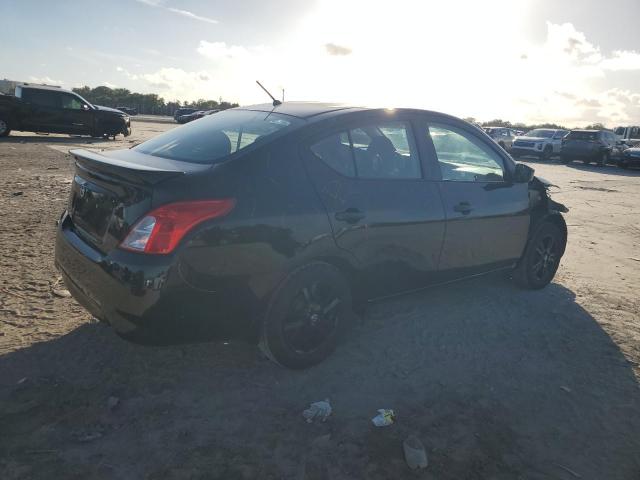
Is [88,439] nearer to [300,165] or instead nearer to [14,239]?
[300,165]

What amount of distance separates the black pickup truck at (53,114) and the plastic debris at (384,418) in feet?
62.6

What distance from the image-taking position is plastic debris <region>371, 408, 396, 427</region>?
2.69 metres

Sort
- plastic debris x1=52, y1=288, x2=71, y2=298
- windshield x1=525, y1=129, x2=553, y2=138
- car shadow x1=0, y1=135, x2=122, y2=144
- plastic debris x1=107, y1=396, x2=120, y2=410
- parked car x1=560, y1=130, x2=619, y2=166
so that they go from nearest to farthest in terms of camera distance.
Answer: plastic debris x1=107, y1=396, x2=120, y2=410
plastic debris x1=52, y1=288, x2=71, y2=298
car shadow x1=0, y1=135, x2=122, y2=144
parked car x1=560, y1=130, x2=619, y2=166
windshield x1=525, y1=129, x2=553, y2=138

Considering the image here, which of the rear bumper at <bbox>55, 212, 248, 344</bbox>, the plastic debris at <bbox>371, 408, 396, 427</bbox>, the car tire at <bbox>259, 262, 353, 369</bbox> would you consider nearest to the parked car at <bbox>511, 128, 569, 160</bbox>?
the car tire at <bbox>259, 262, 353, 369</bbox>

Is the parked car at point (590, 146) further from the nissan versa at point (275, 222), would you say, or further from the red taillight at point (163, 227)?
the red taillight at point (163, 227)

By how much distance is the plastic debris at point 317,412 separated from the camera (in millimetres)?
2703

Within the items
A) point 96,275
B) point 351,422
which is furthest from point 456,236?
point 96,275

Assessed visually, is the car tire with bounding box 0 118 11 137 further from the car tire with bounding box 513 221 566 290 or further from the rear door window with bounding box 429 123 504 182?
the car tire with bounding box 513 221 566 290

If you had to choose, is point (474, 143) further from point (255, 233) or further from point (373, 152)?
point (255, 233)

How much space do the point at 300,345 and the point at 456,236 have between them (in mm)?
1560

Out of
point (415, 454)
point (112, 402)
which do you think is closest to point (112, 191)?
point (112, 402)

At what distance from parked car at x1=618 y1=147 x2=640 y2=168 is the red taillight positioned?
2541cm

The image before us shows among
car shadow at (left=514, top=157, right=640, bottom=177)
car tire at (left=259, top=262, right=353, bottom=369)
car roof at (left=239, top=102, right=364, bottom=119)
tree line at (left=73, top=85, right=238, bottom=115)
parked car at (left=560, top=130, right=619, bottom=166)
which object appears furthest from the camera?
tree line at (left=73, top=85, right=238, bottom=115)

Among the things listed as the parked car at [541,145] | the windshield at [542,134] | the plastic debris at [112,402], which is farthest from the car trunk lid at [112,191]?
the windshield at [542,134]
